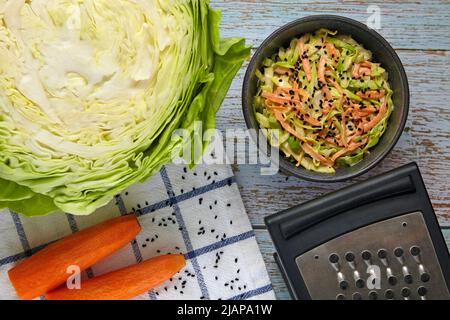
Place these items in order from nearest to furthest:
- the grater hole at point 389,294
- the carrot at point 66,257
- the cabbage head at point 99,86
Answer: the cabbage head at point 99,86 < the grater hole at point 389,294 < the carrot at point 66,257

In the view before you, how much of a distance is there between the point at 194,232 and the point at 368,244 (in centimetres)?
37

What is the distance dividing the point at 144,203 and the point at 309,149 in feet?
1.17

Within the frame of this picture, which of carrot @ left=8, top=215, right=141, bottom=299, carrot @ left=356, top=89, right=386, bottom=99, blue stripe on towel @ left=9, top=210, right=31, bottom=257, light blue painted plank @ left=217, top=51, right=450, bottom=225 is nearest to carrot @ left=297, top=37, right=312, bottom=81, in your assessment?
carrot @ left=356, top=89, right=386, bottom=99

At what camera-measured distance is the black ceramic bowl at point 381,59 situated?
132 cm

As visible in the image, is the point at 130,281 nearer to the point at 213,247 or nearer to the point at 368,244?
the point at 213,247

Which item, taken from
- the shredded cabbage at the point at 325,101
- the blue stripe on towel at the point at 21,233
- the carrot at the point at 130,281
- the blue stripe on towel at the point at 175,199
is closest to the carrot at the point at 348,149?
the shredded cabbage at the point at 325,101

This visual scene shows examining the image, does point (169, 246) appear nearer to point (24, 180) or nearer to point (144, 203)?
point (144, 203)

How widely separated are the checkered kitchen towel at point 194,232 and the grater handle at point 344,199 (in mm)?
206

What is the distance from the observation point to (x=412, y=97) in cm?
144

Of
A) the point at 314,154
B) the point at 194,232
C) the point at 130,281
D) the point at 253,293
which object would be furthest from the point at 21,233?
the point at 314,154

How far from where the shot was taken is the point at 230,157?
1.44 meters

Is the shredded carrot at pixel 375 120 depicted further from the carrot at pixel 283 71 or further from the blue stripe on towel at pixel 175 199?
the blue stripe on towel at pixel 175 199

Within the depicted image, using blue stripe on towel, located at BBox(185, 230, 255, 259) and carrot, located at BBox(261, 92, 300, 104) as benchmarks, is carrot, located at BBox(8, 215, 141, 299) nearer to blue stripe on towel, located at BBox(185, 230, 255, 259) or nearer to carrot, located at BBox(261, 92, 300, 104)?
blue stripe on towel, located at BBox(185, 230, 255, 259)
